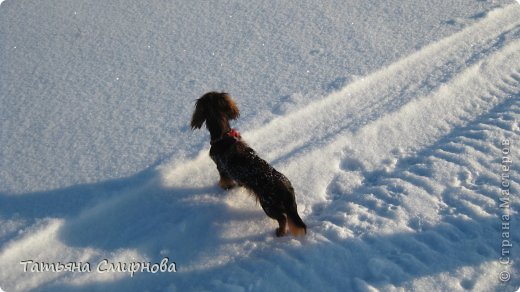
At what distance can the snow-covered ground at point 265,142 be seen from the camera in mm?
3047

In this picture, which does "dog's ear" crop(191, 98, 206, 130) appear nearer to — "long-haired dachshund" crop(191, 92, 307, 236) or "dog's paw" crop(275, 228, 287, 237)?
"long-haired dachshund" crop(191, 92, 307, 236)

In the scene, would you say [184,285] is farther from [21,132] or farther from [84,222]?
[21,132]

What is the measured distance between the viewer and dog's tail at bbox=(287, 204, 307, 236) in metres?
3.02

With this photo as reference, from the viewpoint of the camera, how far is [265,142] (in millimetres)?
3967

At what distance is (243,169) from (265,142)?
0.87 metres

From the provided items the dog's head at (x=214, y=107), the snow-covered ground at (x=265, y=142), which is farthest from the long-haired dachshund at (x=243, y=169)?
the snow-covered ground at (x=265, y=142)

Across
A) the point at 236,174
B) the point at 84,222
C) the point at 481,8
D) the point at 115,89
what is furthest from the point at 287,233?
the point at 481,8

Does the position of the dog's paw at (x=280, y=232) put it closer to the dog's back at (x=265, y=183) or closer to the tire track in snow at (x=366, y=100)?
the dog's back at (x=265, y=183)

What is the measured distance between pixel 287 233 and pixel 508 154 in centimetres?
208

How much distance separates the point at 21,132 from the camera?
13.1ft

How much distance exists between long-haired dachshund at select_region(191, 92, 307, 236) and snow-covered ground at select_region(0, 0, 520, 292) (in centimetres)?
21

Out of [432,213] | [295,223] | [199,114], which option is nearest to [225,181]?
[199,114]
